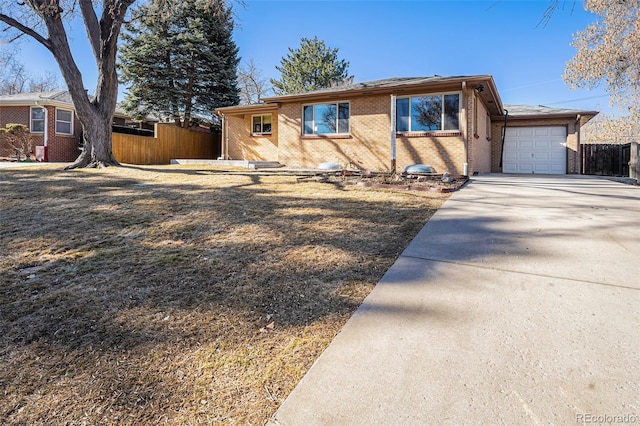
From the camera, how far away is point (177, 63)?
813 inches

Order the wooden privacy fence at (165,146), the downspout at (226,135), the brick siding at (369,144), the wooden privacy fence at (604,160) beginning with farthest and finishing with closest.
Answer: the downspout at (226,135) → the wooden privacy fence at (165,146) → the wooden privacy fence at (604,160) → the brick siding at (369,144)

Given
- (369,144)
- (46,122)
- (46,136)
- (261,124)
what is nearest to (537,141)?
(369,144)

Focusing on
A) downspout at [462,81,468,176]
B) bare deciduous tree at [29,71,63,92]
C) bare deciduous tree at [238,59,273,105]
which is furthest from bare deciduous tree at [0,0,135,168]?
bare deciduous tree at [29,71,63,92]

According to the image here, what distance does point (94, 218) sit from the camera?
Answer: 4.70m

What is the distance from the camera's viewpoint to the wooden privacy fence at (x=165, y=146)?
637 inches

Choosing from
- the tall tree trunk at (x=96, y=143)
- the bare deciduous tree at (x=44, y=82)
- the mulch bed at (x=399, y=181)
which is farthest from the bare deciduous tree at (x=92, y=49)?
the bare deciduous tree at (x=44, y=82)

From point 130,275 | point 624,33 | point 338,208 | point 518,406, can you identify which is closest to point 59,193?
point 130,275

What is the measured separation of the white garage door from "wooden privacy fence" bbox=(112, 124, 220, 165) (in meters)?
16.6

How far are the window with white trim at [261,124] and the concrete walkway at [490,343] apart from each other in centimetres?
1413

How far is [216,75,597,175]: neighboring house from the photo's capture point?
1117cm

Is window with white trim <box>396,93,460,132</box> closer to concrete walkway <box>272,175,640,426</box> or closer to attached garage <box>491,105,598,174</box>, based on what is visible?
attached garage <box>491,105,598,174</box>

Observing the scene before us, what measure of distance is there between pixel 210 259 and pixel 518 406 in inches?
104

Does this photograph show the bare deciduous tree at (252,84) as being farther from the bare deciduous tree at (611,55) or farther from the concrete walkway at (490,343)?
the concrete walkway at (490,343)

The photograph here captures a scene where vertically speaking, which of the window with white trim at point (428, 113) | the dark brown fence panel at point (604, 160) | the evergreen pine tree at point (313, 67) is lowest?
the dark brown fence panel at point (604, 160)
